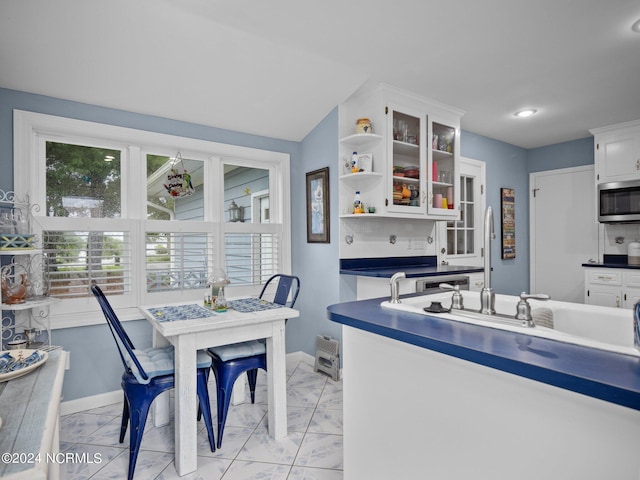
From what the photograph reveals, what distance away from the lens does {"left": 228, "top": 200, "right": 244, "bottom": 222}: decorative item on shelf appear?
337cm

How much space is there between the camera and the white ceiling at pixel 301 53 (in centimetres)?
204

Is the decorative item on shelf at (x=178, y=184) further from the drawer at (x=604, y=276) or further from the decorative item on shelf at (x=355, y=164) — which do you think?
the drawer at (x=604, y=276)

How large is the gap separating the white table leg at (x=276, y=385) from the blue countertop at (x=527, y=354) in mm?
1029

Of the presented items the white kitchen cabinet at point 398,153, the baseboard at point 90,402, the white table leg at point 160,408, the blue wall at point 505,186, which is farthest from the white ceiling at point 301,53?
the baseboard at point 90,402

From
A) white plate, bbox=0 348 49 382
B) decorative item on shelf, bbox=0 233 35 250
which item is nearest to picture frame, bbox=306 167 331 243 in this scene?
decorative item on shelf, bbox=0 233 35 250

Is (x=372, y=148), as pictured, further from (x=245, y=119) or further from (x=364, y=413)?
(x=364, y=413)

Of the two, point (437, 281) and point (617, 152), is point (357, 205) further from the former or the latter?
point (617, 152)

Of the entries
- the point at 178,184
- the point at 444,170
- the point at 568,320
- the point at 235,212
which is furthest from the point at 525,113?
the point at 178,184

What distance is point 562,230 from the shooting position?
15.0ft

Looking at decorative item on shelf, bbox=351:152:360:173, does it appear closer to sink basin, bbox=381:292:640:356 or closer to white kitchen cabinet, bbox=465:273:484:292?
white kitchen cabinet, bbox=465:273:484:292

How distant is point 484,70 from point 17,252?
3.33 metres

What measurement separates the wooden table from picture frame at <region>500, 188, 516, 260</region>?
4589mm

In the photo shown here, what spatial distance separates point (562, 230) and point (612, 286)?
1084mm

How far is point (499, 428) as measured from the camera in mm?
1000
